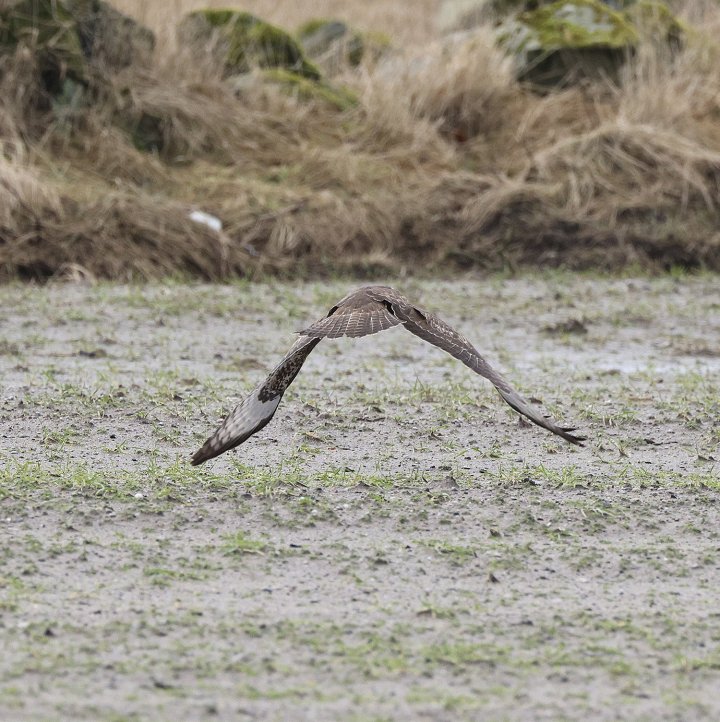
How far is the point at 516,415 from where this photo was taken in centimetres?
700

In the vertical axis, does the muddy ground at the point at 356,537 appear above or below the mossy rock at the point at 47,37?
below

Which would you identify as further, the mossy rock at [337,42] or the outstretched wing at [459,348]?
the mossy rock at [337,42]

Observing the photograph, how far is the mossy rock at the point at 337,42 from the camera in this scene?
584 inches

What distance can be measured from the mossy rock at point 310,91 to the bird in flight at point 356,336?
8455 millimetres

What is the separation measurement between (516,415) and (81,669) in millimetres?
3359

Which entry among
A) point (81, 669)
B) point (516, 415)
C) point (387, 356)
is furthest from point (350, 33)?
point (81, 669)

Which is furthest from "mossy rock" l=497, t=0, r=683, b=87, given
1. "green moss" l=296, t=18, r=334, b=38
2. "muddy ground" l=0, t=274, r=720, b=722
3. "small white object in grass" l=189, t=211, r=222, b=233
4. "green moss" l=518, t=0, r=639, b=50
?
"muddy ground" l=0, t=274, r=720, b=722

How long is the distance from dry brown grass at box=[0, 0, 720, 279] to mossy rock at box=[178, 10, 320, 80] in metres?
0.32

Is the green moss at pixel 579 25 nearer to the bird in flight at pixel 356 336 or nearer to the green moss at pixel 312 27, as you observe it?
the green moss at pixel 312 27

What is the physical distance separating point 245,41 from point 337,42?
4.06ft

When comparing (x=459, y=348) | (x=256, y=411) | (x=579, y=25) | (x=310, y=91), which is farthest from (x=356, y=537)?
(x=579, y=25)

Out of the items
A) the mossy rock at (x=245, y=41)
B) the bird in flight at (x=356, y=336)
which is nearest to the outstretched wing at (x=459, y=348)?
the bird in flight at (x=356, y=336)

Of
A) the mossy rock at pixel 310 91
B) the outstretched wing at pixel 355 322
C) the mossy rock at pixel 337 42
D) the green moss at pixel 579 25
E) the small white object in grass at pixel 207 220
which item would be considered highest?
the outstretched wing at pixel 355 322

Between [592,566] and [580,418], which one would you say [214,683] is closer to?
[592,566]
